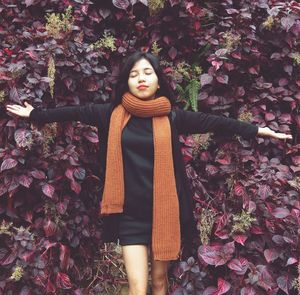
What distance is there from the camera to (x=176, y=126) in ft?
9.61

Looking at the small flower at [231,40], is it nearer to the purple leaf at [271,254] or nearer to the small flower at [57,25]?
the small flower at [57,25]

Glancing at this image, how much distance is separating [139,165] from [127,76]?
552 mm

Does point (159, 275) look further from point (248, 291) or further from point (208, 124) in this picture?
point (208, 124)

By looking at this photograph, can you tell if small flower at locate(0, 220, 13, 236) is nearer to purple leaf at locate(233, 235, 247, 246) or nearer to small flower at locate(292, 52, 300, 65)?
purple leaf at locate(233, 235, 247, 246)

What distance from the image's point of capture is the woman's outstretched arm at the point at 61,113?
112 inches

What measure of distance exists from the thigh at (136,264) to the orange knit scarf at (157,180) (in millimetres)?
86

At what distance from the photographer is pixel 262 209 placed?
306 centimetres

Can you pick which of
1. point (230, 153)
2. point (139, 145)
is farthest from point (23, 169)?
point (230, 153)

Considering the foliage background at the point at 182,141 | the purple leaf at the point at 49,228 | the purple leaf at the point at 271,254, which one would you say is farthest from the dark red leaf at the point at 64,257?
the purple leaf at the point at 271,254

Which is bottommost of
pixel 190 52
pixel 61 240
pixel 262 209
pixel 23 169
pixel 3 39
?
pixel 61 240

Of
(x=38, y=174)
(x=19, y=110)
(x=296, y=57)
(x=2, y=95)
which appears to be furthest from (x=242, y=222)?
(x=2, y=95)

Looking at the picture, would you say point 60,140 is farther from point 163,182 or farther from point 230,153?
point 230,153

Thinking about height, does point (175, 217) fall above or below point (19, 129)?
below

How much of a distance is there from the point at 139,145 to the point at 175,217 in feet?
1.58
